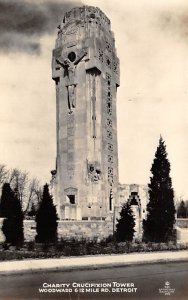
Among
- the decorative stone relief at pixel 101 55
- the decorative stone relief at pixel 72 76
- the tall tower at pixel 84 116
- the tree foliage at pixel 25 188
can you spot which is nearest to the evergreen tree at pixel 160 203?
the tall tower at pixel 84 116

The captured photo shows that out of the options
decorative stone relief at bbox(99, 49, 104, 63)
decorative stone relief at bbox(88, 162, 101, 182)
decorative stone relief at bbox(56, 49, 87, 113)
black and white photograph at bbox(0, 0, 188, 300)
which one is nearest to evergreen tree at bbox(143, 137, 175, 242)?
black and white photograph at bbox(0, 0, 188, 300)

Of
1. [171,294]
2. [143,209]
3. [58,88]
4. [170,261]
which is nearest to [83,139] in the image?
[58,88]

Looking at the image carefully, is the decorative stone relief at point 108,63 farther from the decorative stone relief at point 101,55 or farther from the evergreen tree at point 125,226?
the evergreen tree at point 125,226

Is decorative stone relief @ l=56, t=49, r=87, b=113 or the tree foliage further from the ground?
decorative stone relief @ l=56, t=49, r=87, b=113

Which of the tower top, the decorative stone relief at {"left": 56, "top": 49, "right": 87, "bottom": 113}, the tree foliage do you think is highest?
the tower top

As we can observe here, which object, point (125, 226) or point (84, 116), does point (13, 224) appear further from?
point (84, 116)

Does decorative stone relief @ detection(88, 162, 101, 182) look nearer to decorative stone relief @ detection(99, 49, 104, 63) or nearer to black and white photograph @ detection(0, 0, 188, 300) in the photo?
black and white photograph @ detection(0, 0, 188, 300)
